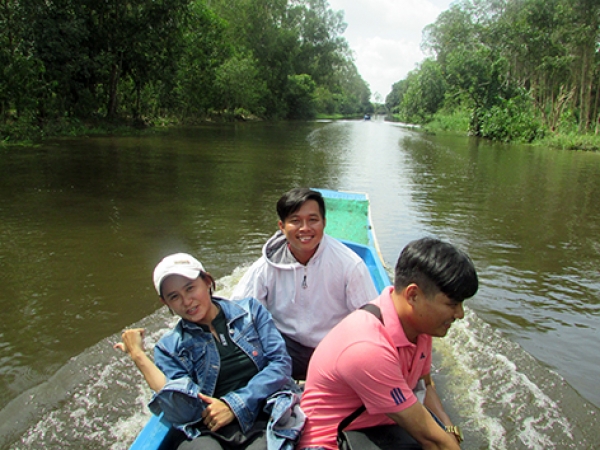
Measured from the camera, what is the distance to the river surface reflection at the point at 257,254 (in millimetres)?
3365

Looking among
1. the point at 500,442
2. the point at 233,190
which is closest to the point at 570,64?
the point at 233,190

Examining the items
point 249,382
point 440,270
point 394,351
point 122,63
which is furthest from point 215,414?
point 122,63

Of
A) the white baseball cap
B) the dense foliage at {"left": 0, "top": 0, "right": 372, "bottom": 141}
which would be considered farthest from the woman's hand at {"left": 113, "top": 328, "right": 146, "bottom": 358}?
the dense foliage at {"left": 0, "top": 0, "right": 372, "bottom": 141}

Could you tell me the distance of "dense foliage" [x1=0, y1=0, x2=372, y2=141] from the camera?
663 inches

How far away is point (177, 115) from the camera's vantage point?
2983 cm

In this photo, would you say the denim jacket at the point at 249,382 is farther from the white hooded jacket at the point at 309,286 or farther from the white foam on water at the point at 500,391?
the white foam on water at the point at 500,391

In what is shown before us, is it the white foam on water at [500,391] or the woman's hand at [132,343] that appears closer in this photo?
the woman's hand at [132,343]

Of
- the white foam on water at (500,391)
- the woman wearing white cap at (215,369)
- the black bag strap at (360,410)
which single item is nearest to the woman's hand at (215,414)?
the woman wearing white cap at (215,369)

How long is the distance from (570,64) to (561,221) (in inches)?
758

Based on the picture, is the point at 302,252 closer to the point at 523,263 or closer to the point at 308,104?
the point at 523,263

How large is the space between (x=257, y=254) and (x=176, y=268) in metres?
4.15

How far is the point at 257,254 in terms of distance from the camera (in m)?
6.06

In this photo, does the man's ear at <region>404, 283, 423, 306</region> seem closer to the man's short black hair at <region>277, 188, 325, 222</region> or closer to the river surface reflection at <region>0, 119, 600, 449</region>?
the man's short black hair at <region>277, 188, 325, 222</region>

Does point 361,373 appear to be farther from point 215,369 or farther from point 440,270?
point 215,369
